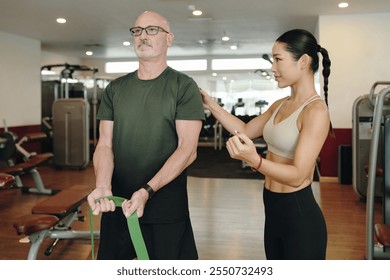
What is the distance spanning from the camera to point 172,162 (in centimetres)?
120

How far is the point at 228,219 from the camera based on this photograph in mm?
3439

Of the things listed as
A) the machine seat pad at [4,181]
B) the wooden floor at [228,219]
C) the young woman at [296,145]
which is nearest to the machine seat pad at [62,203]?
the wooden floor at [228,219]

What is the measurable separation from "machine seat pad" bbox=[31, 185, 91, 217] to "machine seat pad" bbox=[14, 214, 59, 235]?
18cm

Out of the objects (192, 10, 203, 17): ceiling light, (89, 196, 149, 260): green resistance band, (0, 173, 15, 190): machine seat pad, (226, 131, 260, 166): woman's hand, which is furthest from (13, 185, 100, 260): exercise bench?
(192, 10, 203, 17): ceiling light

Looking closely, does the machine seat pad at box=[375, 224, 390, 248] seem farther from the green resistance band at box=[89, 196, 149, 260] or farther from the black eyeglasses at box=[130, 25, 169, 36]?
the black eyeglasses at box=[130, 25, 169, 36]

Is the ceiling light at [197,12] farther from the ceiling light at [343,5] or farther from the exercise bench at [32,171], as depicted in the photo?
the exercise bench at [32,171]

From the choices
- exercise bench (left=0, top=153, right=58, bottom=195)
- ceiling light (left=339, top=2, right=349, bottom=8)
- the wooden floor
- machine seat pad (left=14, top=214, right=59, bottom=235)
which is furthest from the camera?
ceiling light (left=339, top=2, right=349, bottom=8)

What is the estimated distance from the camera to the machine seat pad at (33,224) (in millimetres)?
2152

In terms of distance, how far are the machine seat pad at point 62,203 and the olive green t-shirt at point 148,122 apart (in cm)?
133

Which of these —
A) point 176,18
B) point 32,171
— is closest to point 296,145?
point 32,171

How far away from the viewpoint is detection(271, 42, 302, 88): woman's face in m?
1.19

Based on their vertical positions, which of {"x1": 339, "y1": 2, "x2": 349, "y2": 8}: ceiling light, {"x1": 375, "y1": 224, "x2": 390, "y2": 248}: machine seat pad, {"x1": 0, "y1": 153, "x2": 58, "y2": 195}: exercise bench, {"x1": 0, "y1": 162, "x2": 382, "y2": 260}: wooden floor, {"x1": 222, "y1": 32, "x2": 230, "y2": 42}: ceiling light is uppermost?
{"x1": 222, "y1": 32, "x2": 230, "y2": 42}: ceiling light

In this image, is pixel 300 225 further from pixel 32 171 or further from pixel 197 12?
pixel 197 12
